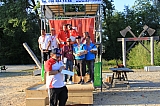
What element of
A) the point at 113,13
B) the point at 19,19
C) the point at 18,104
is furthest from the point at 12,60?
the point at 18,104

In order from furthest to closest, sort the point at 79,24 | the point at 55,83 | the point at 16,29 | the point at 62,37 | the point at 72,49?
the point at 16,29 < the point at 79,24 < the point at 62,37 < the point at 72,49 < the point at 55,83

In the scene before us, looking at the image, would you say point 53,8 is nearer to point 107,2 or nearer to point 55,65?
point 55,65

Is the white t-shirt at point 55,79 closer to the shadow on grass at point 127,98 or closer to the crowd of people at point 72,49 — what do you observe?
the crowd of people at point 72,49

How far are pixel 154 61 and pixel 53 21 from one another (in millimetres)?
12623

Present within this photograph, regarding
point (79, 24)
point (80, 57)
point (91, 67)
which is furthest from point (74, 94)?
point (79, 24)

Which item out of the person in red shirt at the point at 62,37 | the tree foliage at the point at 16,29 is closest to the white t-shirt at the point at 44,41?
the person in red shirt at the point at 62,37

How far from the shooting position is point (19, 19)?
2853 cm

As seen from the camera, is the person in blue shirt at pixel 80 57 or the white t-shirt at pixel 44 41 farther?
the white t-shirt at pixel 44 41

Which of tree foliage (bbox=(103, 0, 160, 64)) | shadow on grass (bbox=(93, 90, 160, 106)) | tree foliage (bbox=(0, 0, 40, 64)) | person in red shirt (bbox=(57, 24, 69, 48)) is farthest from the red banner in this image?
tree foliage (bbox=(103, 0, 160, 64))

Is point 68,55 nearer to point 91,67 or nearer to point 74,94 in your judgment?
point 91,67

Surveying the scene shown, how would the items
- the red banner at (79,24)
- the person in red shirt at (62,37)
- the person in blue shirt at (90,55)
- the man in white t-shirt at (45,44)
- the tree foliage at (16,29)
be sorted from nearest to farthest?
1. the person in blue shirt at (90,55)
2. the man in white t-shirt at (45,44)
3. the person in red shirt at (62,37)
4. the red banner at (79,24)
5. the tree foliage at (16,29)

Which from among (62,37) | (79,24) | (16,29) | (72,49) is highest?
(16,29)

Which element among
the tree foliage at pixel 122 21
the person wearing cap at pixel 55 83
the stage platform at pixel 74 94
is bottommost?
the stage platform at pixel 74 94

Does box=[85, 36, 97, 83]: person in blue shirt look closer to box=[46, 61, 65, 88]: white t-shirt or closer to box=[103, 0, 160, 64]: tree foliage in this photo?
box=[46, 61, 65, 88]: white t-shirt
